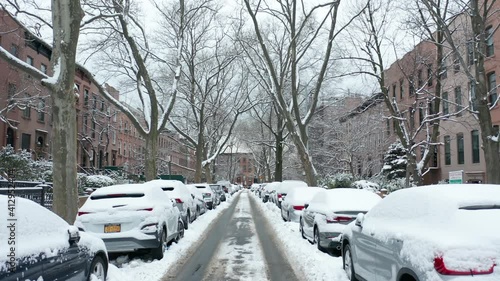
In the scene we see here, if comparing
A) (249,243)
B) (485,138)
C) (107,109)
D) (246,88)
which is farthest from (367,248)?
(107,109)

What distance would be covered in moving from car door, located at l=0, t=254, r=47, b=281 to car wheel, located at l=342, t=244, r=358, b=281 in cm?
460

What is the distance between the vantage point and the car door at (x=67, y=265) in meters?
4.61

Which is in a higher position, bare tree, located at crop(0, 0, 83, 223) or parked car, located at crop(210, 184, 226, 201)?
bare tree, located at crop(0, 0, 83, 223)

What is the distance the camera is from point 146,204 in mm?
8977

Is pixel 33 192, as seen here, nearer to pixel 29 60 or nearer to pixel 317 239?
pixel 317 239

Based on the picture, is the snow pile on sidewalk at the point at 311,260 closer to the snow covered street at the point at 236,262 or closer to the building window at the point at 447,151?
the snow covered street at the point at 236,262

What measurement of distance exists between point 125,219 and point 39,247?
419 cm

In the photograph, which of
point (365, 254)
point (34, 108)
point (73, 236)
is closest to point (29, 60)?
point (34, 108)

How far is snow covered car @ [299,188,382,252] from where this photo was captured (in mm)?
9844

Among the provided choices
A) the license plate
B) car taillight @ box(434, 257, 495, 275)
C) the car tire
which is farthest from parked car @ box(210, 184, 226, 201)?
car taillight @ box(434, 257, 495, 275)

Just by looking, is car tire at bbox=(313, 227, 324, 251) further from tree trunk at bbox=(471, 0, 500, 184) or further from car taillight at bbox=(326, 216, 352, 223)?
tree trunk at bbox=(471, 0, 500, 184)

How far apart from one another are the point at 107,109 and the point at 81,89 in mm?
5160

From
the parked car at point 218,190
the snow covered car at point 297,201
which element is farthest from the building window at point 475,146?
the parked car at point 218,190

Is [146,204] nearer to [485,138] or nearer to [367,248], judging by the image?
[367,248]
